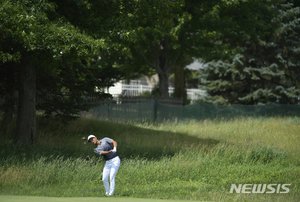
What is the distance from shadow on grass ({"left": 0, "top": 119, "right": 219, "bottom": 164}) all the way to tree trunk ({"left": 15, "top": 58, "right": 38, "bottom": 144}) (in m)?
0.39

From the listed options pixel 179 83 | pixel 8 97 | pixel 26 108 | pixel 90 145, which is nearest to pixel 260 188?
pixel 90 145

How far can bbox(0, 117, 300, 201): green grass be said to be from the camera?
28.1ft

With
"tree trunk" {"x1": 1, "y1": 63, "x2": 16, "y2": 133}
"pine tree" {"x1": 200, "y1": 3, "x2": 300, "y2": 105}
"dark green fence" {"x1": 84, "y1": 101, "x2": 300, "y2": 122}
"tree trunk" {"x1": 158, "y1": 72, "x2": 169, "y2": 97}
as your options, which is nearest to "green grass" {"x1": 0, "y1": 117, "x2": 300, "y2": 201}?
"tree trunk" {"x1": 1, "y1": 63, "x2": 16, "y2": 133}

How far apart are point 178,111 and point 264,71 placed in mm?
8518

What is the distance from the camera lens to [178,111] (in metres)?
23.9

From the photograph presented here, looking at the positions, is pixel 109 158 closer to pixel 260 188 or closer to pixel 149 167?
pixel 149 167

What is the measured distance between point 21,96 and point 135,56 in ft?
46.1

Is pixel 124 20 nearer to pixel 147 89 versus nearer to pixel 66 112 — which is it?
pixel 66 112

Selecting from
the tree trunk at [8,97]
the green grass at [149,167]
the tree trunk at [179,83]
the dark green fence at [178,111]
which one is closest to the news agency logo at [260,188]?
the green grass at [149,167]

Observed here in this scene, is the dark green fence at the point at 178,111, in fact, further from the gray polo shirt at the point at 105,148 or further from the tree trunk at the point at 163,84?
the gray polo shirt at the point at 105,148

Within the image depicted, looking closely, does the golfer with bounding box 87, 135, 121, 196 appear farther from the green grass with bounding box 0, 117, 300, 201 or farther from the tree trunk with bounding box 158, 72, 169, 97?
the tree trunk with bounding box 158, 72, 169, 97

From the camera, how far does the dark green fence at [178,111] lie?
20.0 m

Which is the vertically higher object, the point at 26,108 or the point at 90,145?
the point at 26,108

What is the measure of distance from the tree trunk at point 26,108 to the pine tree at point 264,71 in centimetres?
1911
